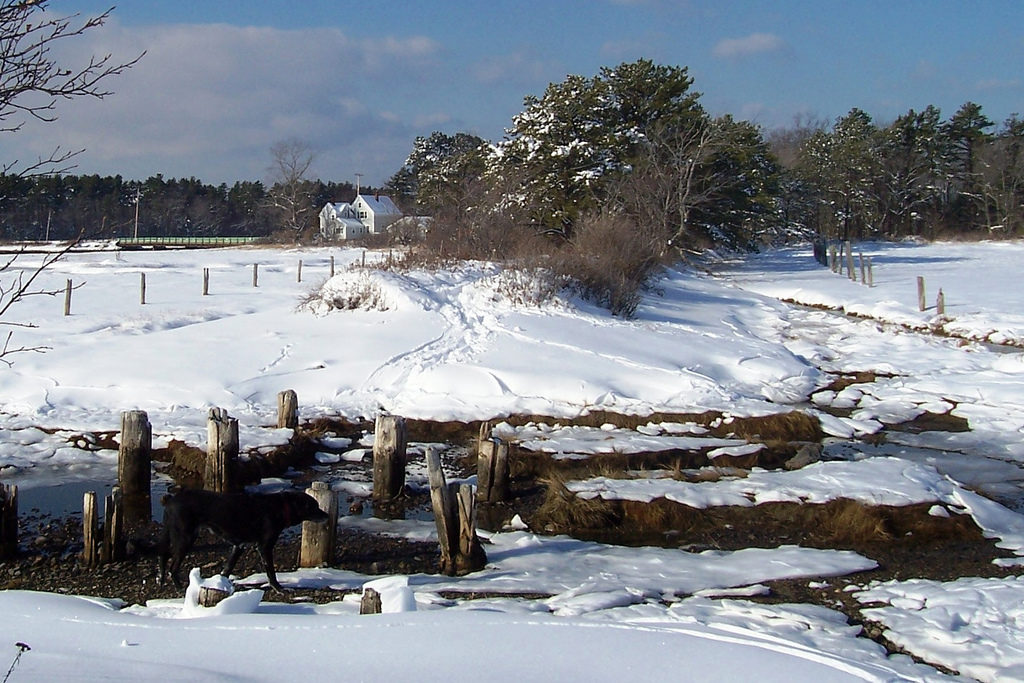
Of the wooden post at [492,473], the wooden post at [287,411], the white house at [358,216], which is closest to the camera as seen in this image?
the wooden post at [492,473]

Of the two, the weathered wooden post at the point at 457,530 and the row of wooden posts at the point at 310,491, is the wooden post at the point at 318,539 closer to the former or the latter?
the row of wooden posts at the point at 310,491

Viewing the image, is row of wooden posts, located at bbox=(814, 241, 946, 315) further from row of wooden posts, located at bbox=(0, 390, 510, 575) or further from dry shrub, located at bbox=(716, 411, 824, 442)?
row of wooden posts, located at bbox=(0, 390, 510, 575)

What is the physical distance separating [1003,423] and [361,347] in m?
11.7

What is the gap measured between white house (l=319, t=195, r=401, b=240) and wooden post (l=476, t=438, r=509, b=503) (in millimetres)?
75812

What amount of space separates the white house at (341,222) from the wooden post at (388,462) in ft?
243

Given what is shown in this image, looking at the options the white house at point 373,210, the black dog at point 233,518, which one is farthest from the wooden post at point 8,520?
the white house at point 373,210

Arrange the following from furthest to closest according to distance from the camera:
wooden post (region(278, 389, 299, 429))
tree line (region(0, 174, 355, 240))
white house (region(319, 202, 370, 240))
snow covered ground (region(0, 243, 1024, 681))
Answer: white house (region(319, 202, 370, 240)) → tree line (region(0, 174, 355, 240)) → wooden post (region(278, 389, 299, 429)) → snow covered ground (region(0, 243, 1024, 681))

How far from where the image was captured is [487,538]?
9438mm

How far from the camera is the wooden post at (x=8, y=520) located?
8.44 m

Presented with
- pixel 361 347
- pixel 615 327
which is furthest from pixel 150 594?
pixel 615 327

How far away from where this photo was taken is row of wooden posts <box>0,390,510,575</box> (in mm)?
8273

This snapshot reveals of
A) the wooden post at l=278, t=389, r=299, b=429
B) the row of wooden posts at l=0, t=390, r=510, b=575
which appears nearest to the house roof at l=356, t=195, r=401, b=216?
the wooden post at l=278, t=389, r=299, b=429

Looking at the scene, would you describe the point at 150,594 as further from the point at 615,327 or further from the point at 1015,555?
the point at 615,327

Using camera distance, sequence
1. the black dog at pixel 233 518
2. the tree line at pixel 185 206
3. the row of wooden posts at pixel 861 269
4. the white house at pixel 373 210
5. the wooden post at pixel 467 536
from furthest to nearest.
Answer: the white house at pixel 373 210, the tree line at pixel 185 206, the row of wooden posts at pixel 861 269, the wooden post at pixel 467 536, the black dog at pixel 233 518
